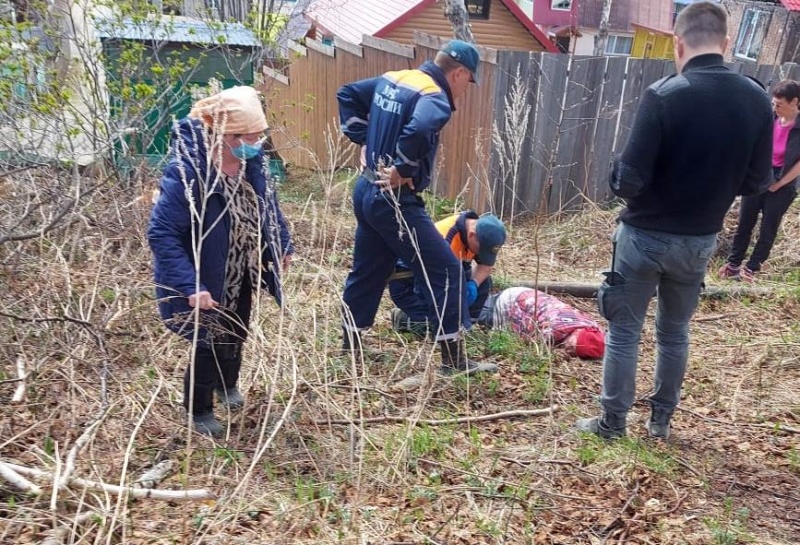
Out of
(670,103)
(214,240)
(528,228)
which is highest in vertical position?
(670,103)

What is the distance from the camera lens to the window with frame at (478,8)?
2056 cm

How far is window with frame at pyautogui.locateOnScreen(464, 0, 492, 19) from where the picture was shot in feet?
67.5

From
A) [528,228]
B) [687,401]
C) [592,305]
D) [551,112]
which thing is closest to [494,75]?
[551,112]

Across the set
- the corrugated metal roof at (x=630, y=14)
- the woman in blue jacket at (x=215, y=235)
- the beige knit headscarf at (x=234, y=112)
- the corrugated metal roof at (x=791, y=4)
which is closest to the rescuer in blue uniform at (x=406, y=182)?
the woman in blue jacket at (x=215, y=235)

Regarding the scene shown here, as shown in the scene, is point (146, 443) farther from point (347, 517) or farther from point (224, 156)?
point (224, 156)

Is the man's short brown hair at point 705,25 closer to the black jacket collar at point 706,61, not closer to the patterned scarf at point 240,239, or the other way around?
the black jacket collar at point 706,61

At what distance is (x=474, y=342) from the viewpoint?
14.8 feet

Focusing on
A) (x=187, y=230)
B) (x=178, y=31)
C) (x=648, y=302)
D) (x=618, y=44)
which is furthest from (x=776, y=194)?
(x=618, y=44)

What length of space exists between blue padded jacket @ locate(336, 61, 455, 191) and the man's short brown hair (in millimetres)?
1215

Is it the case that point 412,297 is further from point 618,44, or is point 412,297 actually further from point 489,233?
point 618,44

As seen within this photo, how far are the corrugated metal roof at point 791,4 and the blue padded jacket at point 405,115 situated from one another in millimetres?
26971

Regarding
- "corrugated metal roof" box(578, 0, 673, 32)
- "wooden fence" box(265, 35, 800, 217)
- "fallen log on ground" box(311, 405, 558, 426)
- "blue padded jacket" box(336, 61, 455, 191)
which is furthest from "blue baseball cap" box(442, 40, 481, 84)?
"corrugated metal roof" box(578, 0, 673, 32)

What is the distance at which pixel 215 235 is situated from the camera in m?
2.91

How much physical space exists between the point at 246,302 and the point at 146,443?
78cm
